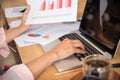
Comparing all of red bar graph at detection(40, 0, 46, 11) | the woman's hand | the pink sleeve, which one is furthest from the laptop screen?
the pink sleeve

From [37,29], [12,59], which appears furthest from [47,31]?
[12,59]

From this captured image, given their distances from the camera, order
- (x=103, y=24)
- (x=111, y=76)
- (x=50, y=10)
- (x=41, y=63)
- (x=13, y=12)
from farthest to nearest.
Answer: (x=13, y=12) < (x=50, y=10) < (x=103, y=24) < (x=41, y=63) < (x=111, y=76)

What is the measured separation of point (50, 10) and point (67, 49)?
0.37 meters

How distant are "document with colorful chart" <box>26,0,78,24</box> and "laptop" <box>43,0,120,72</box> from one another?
104 millimetres

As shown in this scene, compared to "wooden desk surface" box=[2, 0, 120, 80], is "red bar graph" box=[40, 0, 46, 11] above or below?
above

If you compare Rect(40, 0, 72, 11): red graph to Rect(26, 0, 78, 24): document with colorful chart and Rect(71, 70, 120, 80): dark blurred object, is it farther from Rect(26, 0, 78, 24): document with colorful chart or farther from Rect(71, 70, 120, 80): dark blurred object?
Rect(71, 70, 120, 80): dark blurred object

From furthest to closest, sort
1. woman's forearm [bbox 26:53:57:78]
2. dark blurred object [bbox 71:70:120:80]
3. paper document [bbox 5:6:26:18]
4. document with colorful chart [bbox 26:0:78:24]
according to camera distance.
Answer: paper document [bbox 5:6:26:18], document with colorful chart [bbox 26:0:78:24], woman's forearm [bbox 26:53:57:78], dark blurred object [bbox 71:70:120:80]

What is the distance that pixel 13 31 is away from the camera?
134cm

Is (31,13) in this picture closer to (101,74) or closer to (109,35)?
(109,35)

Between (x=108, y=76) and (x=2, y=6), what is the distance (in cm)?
137

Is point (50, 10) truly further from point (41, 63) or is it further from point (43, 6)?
point (41, 63)

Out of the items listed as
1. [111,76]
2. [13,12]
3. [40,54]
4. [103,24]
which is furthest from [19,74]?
[13,12]

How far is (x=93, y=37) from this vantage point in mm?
1118

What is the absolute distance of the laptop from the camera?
95cm
